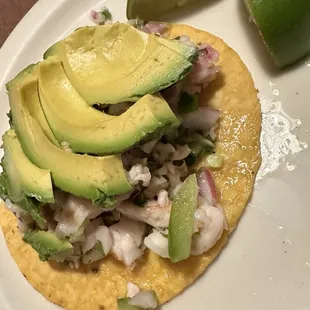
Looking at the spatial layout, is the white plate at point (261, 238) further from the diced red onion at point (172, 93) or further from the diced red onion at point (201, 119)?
the diced red onion at point (172, 93)

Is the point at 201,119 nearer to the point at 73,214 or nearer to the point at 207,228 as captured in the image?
the point at 207,228

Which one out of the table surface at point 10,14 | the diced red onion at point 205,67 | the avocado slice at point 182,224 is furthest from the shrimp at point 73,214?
the table surface at point 10,14

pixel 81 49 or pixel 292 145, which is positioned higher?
pixel 81 49

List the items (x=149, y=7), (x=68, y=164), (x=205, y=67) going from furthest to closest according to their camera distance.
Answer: (x=149, y=7) → (x=205, y=67) → (x=68, y=164)

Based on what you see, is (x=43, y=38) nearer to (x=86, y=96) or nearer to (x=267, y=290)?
(x=86, y=96)

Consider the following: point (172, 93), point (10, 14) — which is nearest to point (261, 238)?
point (172, 93)

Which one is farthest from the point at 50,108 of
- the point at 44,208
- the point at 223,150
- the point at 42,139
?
the point at 223,150

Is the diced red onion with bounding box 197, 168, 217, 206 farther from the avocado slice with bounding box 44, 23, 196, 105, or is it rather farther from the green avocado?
the green avocado
